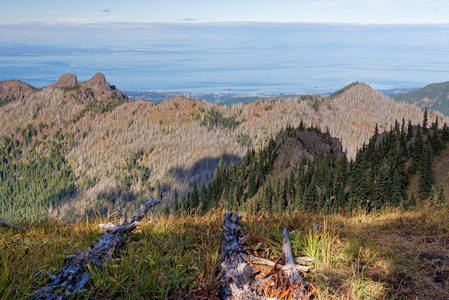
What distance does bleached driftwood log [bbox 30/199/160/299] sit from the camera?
4814 millimetres

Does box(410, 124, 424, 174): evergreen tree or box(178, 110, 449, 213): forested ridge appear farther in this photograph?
box(410, 124, 424, 174): evergreen tree

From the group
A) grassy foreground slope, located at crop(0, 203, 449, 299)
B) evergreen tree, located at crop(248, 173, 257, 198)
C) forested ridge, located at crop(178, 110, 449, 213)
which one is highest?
grassy foreground slope, located at crop(0, 203, 449, 299)

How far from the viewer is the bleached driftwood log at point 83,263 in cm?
481

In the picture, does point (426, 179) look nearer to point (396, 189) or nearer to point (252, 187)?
point (396, 189)

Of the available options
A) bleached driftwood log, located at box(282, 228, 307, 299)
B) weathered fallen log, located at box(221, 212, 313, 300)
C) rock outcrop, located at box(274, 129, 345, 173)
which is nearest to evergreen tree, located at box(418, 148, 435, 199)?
rock outcrop, located at box(274, 129, 345, 173)

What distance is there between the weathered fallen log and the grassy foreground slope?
229mm

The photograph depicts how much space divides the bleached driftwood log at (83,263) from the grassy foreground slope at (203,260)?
174mm

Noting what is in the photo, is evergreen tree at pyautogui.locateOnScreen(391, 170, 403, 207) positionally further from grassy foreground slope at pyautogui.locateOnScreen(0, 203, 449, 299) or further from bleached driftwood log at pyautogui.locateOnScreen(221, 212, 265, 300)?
bleached driftwood log at pyautogui.locateOnScreen(221, 212, 265, 300)

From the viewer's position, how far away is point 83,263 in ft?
18.4

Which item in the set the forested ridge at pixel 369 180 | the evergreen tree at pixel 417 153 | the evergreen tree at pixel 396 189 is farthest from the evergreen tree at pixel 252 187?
the evergreen tree at pixel 417 153

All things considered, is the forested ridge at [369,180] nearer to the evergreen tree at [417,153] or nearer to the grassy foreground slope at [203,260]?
the evergreen tree at [417,153]

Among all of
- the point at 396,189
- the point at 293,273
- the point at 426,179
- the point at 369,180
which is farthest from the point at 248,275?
the point at 426,179

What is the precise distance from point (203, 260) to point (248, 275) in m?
1.19

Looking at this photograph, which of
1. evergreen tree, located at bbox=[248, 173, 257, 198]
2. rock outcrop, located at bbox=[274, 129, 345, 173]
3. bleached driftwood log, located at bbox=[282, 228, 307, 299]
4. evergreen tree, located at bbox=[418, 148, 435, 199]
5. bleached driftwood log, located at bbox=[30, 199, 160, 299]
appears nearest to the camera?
bleached driftwood log, located at bbox=[30, 199, 160, 299]
